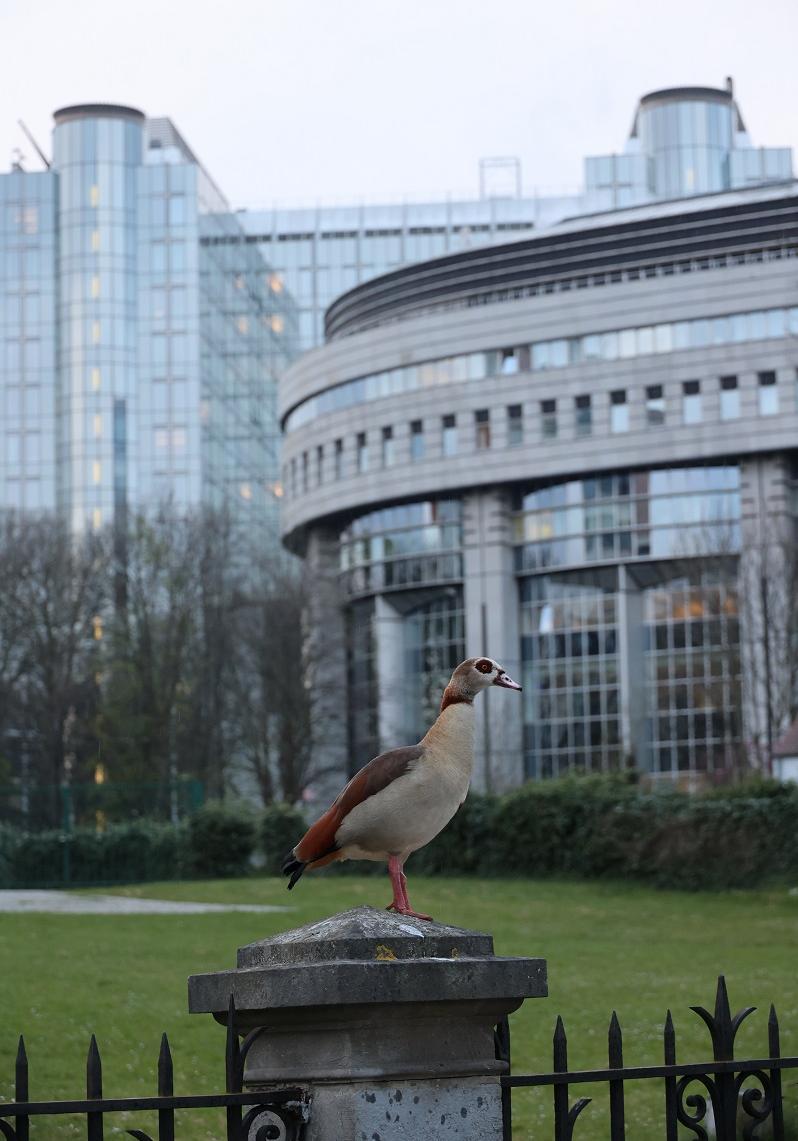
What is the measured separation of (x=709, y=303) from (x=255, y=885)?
Answer: 151ft

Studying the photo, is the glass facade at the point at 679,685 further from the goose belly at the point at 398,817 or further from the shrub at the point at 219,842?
the goose belly at the point at 398,817

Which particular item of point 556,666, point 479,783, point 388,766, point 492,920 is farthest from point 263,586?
point 388,766

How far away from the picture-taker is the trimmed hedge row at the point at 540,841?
37969 millimetres

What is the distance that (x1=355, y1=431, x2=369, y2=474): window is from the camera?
87.4 m

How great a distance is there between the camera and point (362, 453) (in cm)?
8781

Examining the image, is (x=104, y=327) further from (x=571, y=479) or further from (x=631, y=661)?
(x=631, y=661)

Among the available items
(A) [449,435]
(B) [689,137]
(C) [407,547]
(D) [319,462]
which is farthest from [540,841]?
(B) [689,137]

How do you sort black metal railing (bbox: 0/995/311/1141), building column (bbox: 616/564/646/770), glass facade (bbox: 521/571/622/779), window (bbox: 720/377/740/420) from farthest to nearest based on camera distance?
glass facade (bbox: 521/571/622/779) < building column (bbox: 616/564/646/770) < window (bbox: 720/377/740/420) < black metal railing (bbox: 0/995/311/1141)

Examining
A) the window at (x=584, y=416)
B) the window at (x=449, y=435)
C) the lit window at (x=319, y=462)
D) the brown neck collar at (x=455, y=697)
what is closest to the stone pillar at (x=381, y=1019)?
the brown neck collar at (x=455, y=697)

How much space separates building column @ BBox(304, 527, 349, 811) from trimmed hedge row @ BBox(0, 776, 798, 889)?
30540 mm

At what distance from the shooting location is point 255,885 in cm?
3988

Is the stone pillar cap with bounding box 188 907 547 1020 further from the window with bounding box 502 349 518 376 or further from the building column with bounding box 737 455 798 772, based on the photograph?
the window with bounding box 502 349 518 376

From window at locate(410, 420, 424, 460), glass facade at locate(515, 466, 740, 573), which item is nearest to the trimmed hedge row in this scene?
glass facade at locate(515, 466, 740, 573)

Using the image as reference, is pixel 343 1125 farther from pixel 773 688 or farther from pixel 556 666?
pixel 556 666
